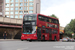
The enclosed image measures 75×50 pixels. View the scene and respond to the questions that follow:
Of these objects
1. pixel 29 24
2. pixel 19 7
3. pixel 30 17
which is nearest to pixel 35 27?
pixel 29 24

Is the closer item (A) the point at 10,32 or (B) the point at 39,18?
(B) the point at 39,18

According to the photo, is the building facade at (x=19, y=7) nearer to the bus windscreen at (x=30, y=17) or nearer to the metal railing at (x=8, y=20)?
the metal railing at (x=8, y=20)

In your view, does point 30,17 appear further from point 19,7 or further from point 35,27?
point 19,7

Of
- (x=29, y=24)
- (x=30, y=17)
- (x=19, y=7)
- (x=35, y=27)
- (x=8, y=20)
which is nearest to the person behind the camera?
(x=35, y=27)

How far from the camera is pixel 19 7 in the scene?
85938 millimetres

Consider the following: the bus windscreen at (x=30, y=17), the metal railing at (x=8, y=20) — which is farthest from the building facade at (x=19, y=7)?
the bus windscreen at (x=30, y=17)

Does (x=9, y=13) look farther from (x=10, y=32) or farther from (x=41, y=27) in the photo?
(x=41, y=27)

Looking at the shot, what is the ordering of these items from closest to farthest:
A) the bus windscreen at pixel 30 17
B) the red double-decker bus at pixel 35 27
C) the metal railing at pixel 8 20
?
the red double-decker bus at pixel 35 27 → the bus windscreen at pixel 30 17 → the metal railing at pixel 8 20

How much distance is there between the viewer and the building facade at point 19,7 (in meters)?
85.5

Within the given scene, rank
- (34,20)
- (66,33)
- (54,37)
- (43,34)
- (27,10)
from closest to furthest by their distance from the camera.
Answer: (34,20) → (43,34) → (54,37) → (66,33) → (27,10)

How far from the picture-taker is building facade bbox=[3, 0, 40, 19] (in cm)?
8550

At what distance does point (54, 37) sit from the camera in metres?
32.6

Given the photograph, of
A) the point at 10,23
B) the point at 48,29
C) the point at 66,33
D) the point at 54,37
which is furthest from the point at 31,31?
the point at 66,33

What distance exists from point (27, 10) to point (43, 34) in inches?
2277
